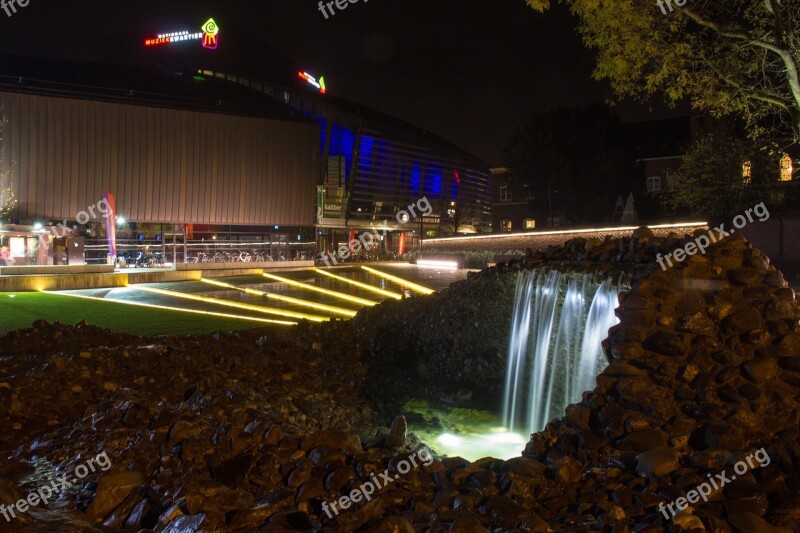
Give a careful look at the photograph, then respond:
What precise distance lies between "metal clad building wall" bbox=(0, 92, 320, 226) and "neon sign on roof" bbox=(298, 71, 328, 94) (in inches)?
940

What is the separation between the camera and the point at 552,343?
11.3 metres

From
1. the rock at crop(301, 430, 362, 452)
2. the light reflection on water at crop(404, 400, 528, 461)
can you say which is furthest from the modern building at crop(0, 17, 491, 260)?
the rock at crop(301, 430, 362, 452)

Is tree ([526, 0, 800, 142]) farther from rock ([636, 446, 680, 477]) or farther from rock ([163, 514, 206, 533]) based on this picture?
rock ([163, 514, 206, 533])

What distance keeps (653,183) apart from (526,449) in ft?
151

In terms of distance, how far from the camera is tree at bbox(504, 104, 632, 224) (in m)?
44.8

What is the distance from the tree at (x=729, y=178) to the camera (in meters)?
22.4

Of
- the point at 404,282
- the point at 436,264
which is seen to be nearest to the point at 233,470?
the point at 404,282

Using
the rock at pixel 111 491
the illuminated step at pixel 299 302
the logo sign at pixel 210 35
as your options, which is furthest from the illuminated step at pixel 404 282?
the logo sign at pixel 210 35

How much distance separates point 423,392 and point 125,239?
37.4 meters

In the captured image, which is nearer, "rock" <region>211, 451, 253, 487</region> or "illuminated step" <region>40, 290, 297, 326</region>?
"rock" <region>211, 451, 253, 487</region>

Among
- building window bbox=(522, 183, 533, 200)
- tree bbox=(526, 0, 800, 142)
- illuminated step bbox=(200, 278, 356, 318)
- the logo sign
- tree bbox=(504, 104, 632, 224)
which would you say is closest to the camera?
tree bbox=(526, 0, 800, 142)

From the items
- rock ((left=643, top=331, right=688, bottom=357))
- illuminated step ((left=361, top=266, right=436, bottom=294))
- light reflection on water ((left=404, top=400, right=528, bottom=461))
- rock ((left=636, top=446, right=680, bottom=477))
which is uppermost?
rock ((left=643, top=331, right=688, bottom=357))

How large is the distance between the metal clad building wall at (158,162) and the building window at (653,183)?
2922 cm

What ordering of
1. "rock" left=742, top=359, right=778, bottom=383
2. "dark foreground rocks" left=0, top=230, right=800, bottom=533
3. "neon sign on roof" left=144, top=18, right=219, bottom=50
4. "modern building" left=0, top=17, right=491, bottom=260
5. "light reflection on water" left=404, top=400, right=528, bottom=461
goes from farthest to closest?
1. "neon sign on roof" left=144, top=18, right=219, bottom=50
2. "modern building" left=0, top=17, right=491, bottom=260
3. "light reflection on water" left=404, top=400, right=528, bottom=461
4. "rock" left=742, top=359, right=778, bottom=383
5. "dark foreground rocks" left=0, top=230, right=800, bottom=533
